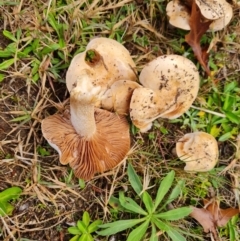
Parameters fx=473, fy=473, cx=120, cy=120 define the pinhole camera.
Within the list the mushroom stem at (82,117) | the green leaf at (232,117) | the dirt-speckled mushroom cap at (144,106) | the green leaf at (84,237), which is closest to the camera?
the mushroom stem at (82,117)

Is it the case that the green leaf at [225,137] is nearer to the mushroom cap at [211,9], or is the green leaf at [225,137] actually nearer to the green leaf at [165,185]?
the green leaf at [165,185]

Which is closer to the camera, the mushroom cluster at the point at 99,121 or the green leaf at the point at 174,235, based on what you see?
the mushroom cluster at the point at 99,121

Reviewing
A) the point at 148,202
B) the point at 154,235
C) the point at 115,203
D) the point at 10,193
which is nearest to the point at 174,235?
the point at 154,235

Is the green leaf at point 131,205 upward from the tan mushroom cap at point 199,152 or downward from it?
downward

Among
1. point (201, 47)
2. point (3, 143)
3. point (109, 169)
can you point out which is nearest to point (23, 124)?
point (3, 143)

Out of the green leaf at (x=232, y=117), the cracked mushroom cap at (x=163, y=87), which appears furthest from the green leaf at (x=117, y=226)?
the green leaf at (x=232, y=117)

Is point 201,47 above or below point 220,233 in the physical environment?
above

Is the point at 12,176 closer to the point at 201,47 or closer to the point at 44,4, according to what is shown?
the point at 44,4
